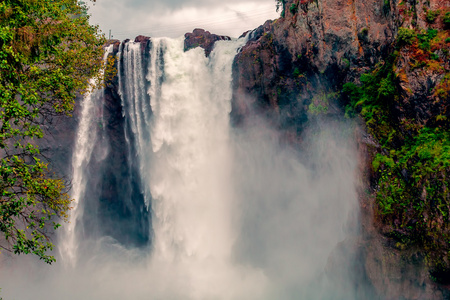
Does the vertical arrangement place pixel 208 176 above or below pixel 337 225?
above

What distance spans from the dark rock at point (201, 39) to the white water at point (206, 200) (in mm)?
748

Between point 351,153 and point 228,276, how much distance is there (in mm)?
11278

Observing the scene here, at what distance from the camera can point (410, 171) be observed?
45.4ft

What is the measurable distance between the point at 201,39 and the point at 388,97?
1801cm

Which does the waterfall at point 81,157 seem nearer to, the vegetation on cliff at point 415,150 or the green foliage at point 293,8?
the green foliage at point 293,8

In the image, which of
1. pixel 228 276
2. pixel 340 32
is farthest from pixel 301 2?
pixel 228 276

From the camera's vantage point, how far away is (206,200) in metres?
24.4

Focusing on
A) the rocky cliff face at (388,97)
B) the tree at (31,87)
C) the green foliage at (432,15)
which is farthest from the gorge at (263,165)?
the tree at (31,87)

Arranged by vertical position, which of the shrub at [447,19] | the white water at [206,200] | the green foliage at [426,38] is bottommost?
the white water at [206,200]

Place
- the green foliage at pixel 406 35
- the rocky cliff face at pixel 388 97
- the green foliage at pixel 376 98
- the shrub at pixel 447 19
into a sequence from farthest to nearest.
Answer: the green foliage at pixel 376 98 → the green foliage at pixel 406 35 → the shrub at pixel 447 19 → the rocky cliff face at pixel 388 97

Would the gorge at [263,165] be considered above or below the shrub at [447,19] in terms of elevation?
below

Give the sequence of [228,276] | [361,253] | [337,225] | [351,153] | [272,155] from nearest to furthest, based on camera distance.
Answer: [361,253] → [351,153] → [337,225] → [228,276] → [272,155]

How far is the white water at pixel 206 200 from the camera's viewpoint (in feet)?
65.0

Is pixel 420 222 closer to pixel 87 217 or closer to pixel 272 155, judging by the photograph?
pixel 272 155
